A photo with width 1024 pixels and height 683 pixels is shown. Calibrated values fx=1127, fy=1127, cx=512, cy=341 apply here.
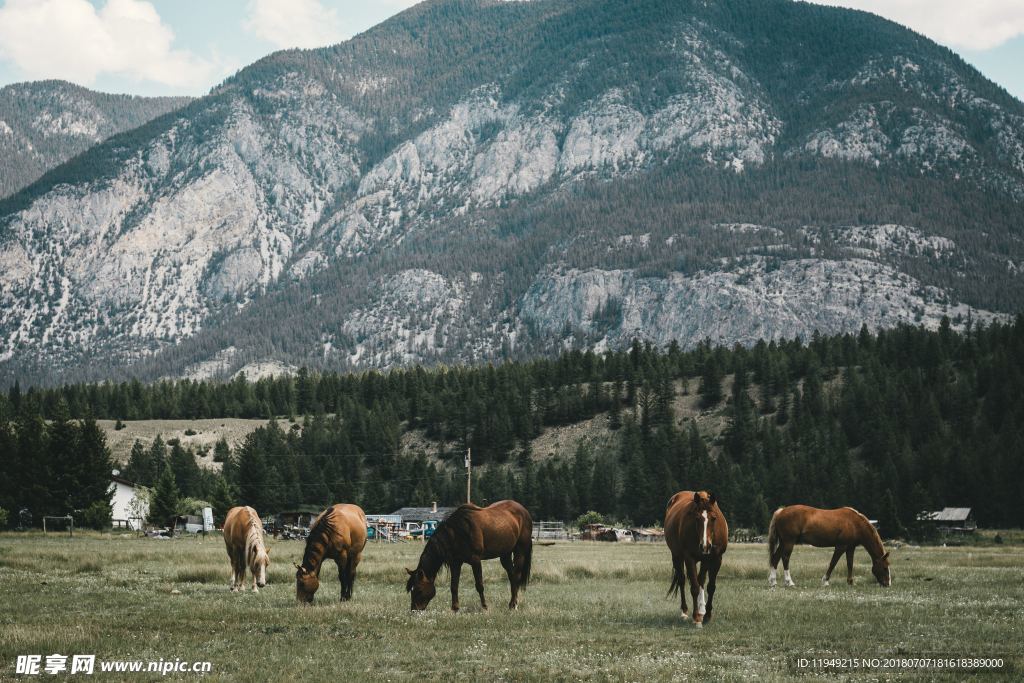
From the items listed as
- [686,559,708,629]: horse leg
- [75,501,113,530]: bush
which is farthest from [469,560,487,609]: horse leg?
[75,501,113,530]: bush

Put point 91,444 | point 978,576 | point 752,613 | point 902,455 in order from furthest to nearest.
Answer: point 902,455 → point 91,444 → point 978,576 → point 752,613

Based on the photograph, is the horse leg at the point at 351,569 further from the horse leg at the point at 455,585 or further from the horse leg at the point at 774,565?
the horse leg at the point at 774,565

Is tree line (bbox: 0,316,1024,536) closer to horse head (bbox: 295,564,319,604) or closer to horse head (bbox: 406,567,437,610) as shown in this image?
horse head (bbox: 295,564,319,604)

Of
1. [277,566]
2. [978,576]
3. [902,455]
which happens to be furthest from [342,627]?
[902,455]

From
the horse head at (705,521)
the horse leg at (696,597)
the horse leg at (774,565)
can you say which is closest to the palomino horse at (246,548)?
the horse leg at (696,597)

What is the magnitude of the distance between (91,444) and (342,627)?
7484cm

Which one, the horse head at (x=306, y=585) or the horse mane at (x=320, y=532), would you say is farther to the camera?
the horse mane at (x=320, y=532)

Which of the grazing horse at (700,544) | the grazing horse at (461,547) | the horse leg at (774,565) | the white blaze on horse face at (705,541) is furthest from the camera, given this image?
the horse leg at (774,565)

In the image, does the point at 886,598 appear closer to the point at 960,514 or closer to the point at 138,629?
the point at 138,629

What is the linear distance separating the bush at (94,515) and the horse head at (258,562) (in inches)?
2457

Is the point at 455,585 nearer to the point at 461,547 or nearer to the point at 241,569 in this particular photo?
the point at 461,547

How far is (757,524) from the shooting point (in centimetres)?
12550

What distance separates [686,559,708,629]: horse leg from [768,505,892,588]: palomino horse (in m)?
12.2

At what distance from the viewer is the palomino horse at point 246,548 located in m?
34.4
